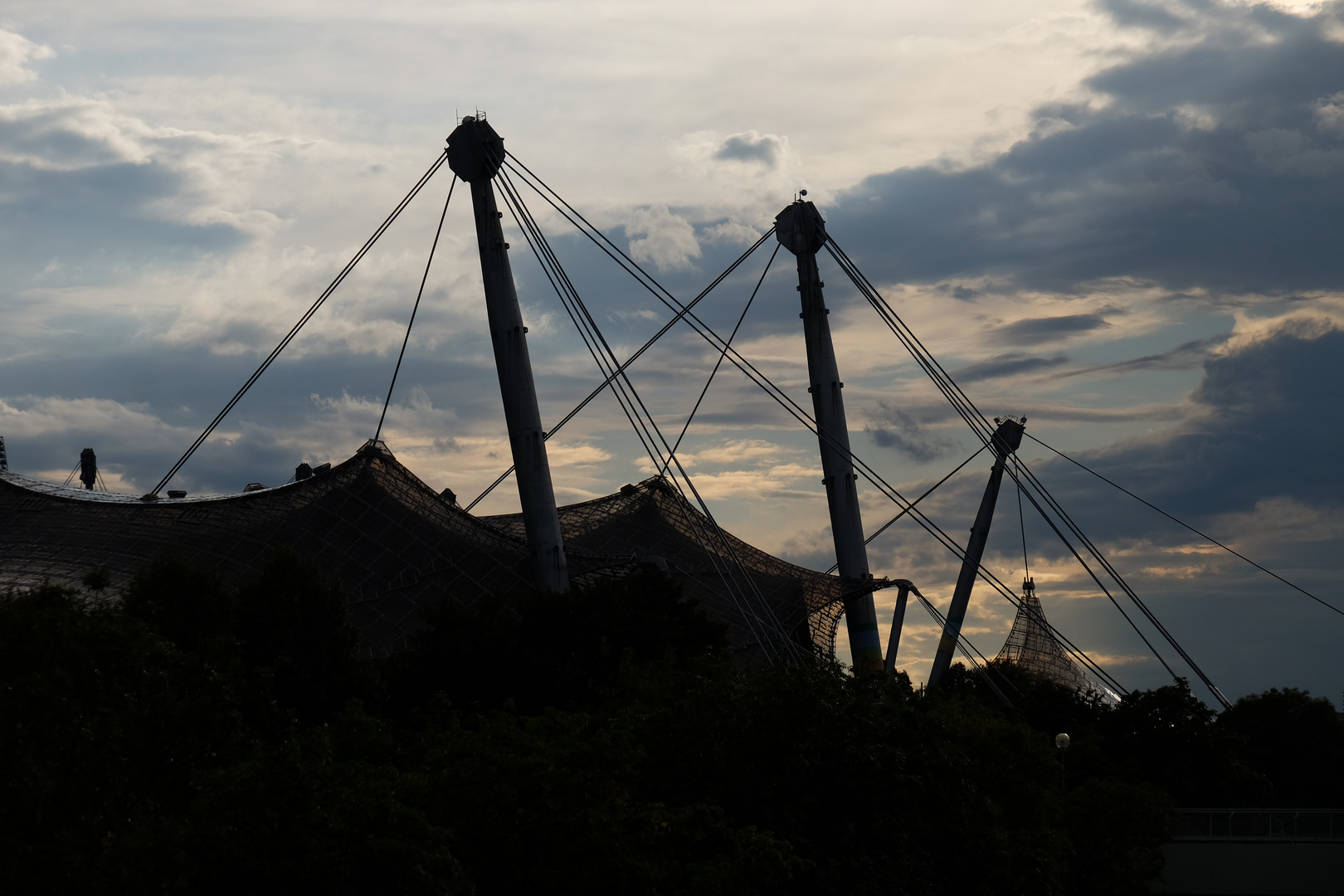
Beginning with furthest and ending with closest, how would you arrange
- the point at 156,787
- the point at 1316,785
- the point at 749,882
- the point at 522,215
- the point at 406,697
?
1. the point at 1316,785
2. the point at 522,215
3. the point at 406,697
4. the point at 749,882
5. the point at 156,787

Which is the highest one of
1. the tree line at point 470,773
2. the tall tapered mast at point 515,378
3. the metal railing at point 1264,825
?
the tall tapered mast at point 515,378

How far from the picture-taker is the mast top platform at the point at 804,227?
67.9 meters

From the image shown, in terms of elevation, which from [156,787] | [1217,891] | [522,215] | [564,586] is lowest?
[1217,891]

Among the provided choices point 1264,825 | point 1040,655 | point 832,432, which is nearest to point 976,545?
point 832,432

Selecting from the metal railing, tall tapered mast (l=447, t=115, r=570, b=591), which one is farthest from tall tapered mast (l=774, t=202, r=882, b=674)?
the metal railing

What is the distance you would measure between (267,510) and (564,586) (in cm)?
1297

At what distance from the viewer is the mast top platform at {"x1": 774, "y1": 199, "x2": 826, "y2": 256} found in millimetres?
67938

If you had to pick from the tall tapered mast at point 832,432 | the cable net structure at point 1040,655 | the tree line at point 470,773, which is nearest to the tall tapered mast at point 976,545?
the tall tapered mast at point 832,432

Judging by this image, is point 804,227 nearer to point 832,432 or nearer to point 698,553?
point 832,432

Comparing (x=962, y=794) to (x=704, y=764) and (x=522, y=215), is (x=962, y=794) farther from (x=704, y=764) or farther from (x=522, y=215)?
(x=522, y=215)

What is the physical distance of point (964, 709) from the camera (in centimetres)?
4762

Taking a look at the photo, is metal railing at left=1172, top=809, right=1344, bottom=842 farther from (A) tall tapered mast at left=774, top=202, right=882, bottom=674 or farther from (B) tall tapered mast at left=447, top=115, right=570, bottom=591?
(B) tall tapered mast at left=447, top=115, right=570, bottom=591

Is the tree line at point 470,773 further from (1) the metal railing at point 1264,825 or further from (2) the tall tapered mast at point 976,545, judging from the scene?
(2) the tall tapered mast at point 976,545

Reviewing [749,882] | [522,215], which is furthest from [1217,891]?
[522,215]
